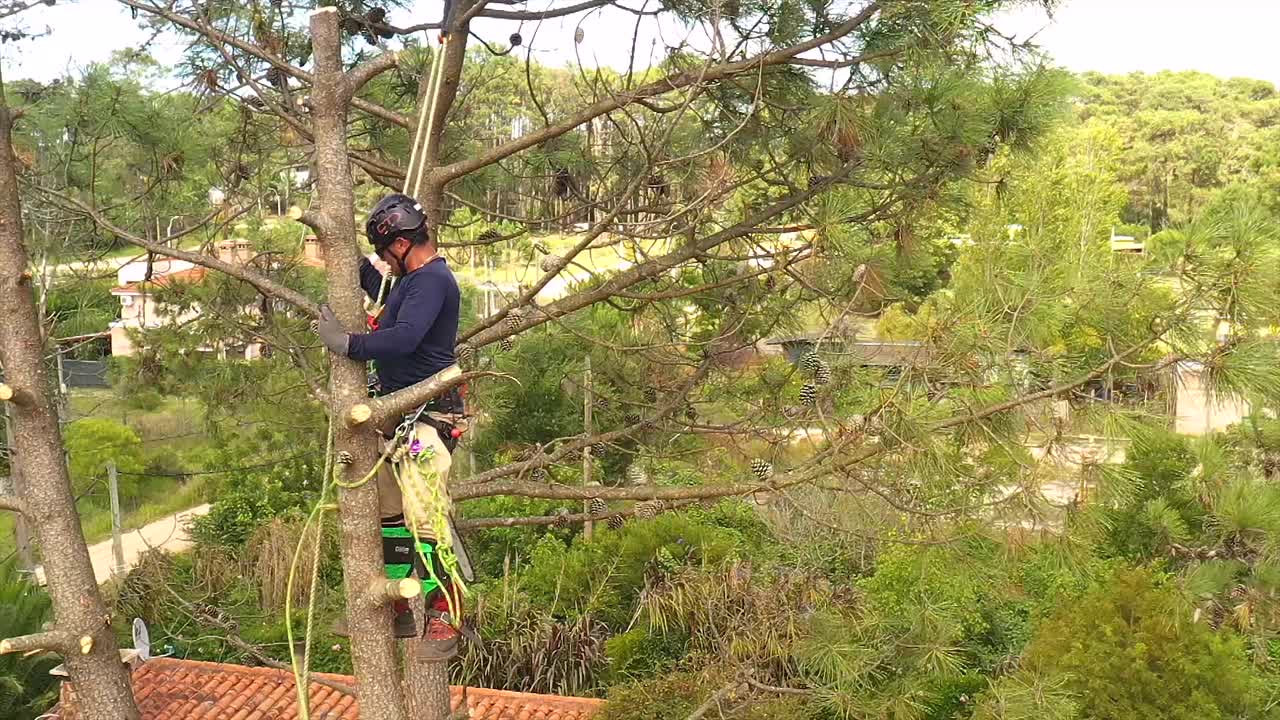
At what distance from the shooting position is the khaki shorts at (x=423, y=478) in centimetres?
310

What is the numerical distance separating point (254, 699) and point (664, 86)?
6.13 m

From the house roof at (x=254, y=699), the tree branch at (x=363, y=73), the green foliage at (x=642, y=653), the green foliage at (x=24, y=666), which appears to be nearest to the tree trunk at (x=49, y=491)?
the house roof at (x=254, y=699)

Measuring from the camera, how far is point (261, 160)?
597 centimetres

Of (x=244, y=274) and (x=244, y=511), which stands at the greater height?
(x=244, y=274)

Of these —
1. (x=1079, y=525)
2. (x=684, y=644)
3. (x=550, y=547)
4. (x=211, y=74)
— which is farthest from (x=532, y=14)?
(x=550, y=547)

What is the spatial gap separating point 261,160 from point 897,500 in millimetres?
4029

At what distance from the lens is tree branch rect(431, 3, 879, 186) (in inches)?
175

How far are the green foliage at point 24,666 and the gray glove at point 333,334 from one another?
258 inches

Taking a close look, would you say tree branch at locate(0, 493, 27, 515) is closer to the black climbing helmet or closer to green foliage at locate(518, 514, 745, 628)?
the black climbing helmet

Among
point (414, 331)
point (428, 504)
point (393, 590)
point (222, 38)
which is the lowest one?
point (393, 590)

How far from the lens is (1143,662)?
21.1ft

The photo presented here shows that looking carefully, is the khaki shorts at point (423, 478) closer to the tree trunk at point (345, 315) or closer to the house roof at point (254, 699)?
the tree trunk at point (345, 315)

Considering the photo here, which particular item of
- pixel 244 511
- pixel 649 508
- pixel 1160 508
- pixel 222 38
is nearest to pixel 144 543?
pixel 244 511

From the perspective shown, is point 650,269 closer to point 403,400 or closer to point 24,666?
point 403,400
